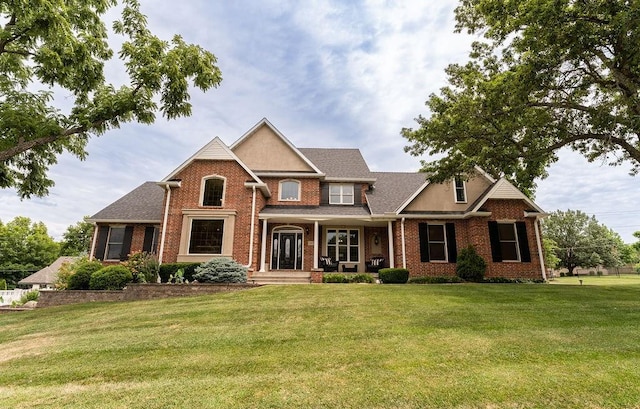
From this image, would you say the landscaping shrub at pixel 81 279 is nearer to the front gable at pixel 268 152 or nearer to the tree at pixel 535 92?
the front gable at pixel 268 152

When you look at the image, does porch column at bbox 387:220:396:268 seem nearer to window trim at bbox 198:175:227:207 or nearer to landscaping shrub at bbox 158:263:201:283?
window trim at bbox 198:175:227:207

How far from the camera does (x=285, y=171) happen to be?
1933cm

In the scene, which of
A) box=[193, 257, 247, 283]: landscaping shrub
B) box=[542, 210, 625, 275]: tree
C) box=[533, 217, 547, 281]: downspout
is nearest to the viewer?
box=[193, 257, 247, 283]: landscaping shrub

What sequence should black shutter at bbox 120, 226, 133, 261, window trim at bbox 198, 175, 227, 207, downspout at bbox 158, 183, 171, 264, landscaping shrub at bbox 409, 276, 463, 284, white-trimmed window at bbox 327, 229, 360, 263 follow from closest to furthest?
1. landscaping shrub at bbox 409, 276, 463, 284
2. downspout at bbox 158, 183, 171, 264
3. window trim at bbox 198, 175, 227, 207
4. black shutter at bbox 120, 226, 133, 261
5. white-trimmed window at bbox 327, 229, 360, 263

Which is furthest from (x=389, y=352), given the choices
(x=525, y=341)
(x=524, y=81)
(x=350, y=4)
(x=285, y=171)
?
(x=285, y=171)

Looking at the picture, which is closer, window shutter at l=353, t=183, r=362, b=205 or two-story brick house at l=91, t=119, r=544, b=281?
two-story brick house at l=91, t=119, r=544, b=281

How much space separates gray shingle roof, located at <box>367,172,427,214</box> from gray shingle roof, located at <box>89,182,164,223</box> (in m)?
12.4

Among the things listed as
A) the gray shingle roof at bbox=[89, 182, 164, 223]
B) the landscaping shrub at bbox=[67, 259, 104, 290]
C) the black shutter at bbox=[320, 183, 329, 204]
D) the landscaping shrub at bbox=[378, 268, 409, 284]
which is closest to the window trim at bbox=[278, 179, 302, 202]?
the black shutter at bbox=[320, 183, 329, 204]

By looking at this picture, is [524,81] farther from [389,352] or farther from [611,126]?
[389,352]

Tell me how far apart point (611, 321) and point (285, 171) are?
15813mm

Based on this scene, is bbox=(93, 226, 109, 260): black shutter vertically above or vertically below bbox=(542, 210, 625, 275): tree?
below

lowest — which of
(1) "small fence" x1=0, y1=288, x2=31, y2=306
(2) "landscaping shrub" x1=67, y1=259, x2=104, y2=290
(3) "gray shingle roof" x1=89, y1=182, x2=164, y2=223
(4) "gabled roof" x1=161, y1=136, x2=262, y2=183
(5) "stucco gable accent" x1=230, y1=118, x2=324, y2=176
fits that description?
(1) "small fence" x1=0, y1=288, x2=31, y2=306

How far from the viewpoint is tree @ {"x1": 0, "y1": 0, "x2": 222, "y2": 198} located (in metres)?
9.77

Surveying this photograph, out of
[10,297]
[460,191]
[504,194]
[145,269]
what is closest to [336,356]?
[145,269]
